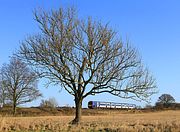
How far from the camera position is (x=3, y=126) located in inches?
767

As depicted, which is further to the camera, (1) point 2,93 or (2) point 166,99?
(2) point 166,99

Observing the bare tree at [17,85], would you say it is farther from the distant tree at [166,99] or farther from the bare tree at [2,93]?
the distant tree at [166,99]

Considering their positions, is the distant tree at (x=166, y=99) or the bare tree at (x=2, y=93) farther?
the distant tree at (x=166, y=99)

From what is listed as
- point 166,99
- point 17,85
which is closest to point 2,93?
point 17,85

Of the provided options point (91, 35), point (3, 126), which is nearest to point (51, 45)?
point (91, 35)

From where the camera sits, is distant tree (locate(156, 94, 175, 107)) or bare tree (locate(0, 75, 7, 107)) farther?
distant tree (locate(156, 94, 175, 107))

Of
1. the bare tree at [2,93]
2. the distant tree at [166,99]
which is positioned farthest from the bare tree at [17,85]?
the distant tree at [166,99]

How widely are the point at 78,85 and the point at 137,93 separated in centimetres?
524

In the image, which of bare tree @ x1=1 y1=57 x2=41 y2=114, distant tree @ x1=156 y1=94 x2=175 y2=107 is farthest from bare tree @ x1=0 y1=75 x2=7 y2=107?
distant tree @ x1=156 y1=94 x2=175 y2=107

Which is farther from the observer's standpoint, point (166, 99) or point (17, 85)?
point (166, 99)

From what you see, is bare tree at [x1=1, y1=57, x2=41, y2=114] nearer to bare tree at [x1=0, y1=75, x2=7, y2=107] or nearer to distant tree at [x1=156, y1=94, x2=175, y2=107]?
bare tree at [x1=0, y1=75, x2=7, y2=107]

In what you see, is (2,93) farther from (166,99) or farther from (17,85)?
(166,99)

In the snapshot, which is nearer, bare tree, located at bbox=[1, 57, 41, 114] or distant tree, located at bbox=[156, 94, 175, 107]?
bare tree, located at bbox=[1, 57, 41, 114]

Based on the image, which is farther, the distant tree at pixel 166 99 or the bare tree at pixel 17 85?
the distant tree at pixel 166 99
